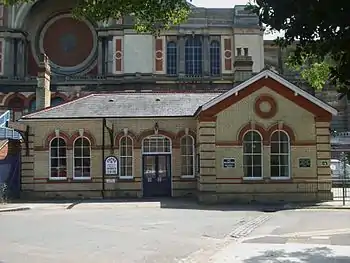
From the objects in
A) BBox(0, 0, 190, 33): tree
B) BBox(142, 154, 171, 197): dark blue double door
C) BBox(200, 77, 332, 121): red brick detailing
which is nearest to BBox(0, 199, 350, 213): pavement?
BBox(142, 154, 171, 197): dark blue double door

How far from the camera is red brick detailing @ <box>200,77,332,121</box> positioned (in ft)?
93.3

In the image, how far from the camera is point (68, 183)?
102ft

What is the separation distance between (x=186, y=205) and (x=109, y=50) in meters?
36.5

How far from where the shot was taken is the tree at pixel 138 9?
32.6ft

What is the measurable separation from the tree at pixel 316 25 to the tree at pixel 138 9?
2608 millimetres

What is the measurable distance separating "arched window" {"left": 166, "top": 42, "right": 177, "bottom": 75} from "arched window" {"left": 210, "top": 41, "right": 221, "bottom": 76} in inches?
152

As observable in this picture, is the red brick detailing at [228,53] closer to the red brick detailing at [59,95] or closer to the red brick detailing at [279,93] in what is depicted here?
the red brick detailing at [59,95]

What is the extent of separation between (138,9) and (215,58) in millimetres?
51389

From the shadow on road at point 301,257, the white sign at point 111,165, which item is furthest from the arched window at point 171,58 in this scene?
the shadow on road at point 301,257

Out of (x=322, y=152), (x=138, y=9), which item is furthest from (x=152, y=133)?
(x=138, y=9)

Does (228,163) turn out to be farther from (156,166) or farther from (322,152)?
(322,152)

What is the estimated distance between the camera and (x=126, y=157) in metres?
31.1

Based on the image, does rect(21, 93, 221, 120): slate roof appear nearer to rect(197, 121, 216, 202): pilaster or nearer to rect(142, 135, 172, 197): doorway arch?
rect(142, 135, 172, 197): doorway arch

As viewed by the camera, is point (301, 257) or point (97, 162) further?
point (97, 162)
